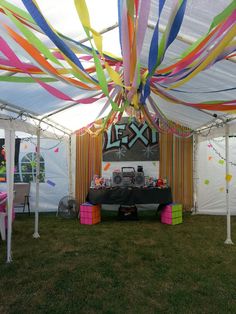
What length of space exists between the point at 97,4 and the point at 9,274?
3092mm

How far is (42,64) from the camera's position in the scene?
5.16 ft

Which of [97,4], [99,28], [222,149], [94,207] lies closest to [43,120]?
[94,207]

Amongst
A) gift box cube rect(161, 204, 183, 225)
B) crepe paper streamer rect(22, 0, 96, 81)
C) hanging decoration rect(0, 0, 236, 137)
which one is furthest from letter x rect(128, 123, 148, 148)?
crepe paper streamer rect(22, 0, 96, 81)

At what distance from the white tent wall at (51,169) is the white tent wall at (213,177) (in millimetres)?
3641

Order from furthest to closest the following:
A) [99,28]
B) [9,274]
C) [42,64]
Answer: [9,274], [99,28], [42,64]

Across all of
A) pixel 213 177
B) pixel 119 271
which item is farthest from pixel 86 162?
pixel 119 271

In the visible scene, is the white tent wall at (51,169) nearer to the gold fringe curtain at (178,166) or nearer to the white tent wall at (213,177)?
the gold fringe curtain at (178,166)

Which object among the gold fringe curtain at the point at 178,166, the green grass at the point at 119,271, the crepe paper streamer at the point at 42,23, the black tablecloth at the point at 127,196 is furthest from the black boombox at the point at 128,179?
the crepe paper streamer at the point at 42,23

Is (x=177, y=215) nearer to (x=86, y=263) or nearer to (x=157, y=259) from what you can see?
(x=157, y=259)

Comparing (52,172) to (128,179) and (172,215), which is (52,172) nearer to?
(128,179)

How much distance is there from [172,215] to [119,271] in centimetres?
262

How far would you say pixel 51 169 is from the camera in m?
6.95

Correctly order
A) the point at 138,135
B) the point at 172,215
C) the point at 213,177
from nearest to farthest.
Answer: the point at 172,215 → the point at 213,177 → the point at 138,135

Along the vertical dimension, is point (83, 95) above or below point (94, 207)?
above
